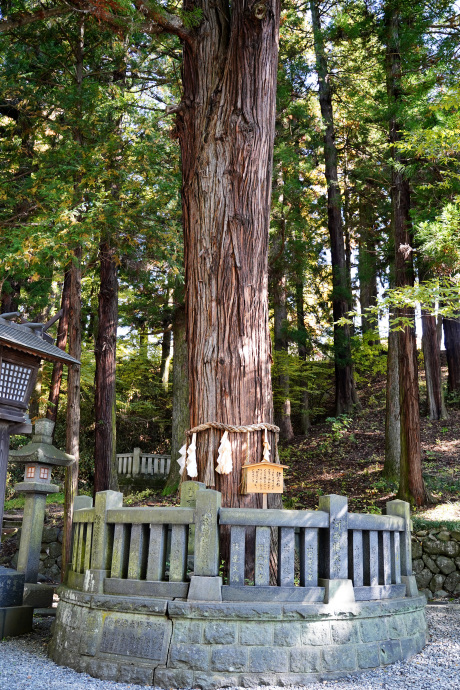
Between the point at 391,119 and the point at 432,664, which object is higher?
the point at 391,119

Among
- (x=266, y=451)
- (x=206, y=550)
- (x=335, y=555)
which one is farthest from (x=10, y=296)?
(x=335, y=555)

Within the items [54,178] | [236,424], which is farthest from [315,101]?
[236,424]

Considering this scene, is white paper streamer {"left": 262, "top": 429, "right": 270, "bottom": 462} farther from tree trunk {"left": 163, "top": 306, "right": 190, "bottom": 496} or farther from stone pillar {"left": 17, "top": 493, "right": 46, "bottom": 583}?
tree trunk {"left": 163, "top": 306, "right": 190, "bottom": 496}

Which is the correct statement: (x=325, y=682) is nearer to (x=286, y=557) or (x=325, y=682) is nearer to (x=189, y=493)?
(x=286, y=557)

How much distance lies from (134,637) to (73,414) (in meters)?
5.37

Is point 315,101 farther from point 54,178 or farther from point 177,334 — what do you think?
point 54,178

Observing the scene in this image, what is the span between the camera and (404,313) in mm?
10695

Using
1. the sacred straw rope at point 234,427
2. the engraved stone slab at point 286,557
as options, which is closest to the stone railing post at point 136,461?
the sacred straw rope at point 234,427

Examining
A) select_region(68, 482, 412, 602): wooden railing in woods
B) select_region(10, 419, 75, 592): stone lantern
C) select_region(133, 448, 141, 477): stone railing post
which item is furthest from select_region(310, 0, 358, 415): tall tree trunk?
select_region(68, 482, 412, 602): wooden railing in woods

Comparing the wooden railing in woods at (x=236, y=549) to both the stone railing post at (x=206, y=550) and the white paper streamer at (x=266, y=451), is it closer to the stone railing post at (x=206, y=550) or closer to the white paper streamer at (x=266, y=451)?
the stone railing post at (x=206, y=550)

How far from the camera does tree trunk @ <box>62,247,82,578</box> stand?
8.96m

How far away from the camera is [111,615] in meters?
4.66

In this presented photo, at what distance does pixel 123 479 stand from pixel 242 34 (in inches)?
504

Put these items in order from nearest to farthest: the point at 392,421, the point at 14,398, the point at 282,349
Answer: the point at 14,398, the point at 392,421, the point at 282,349
